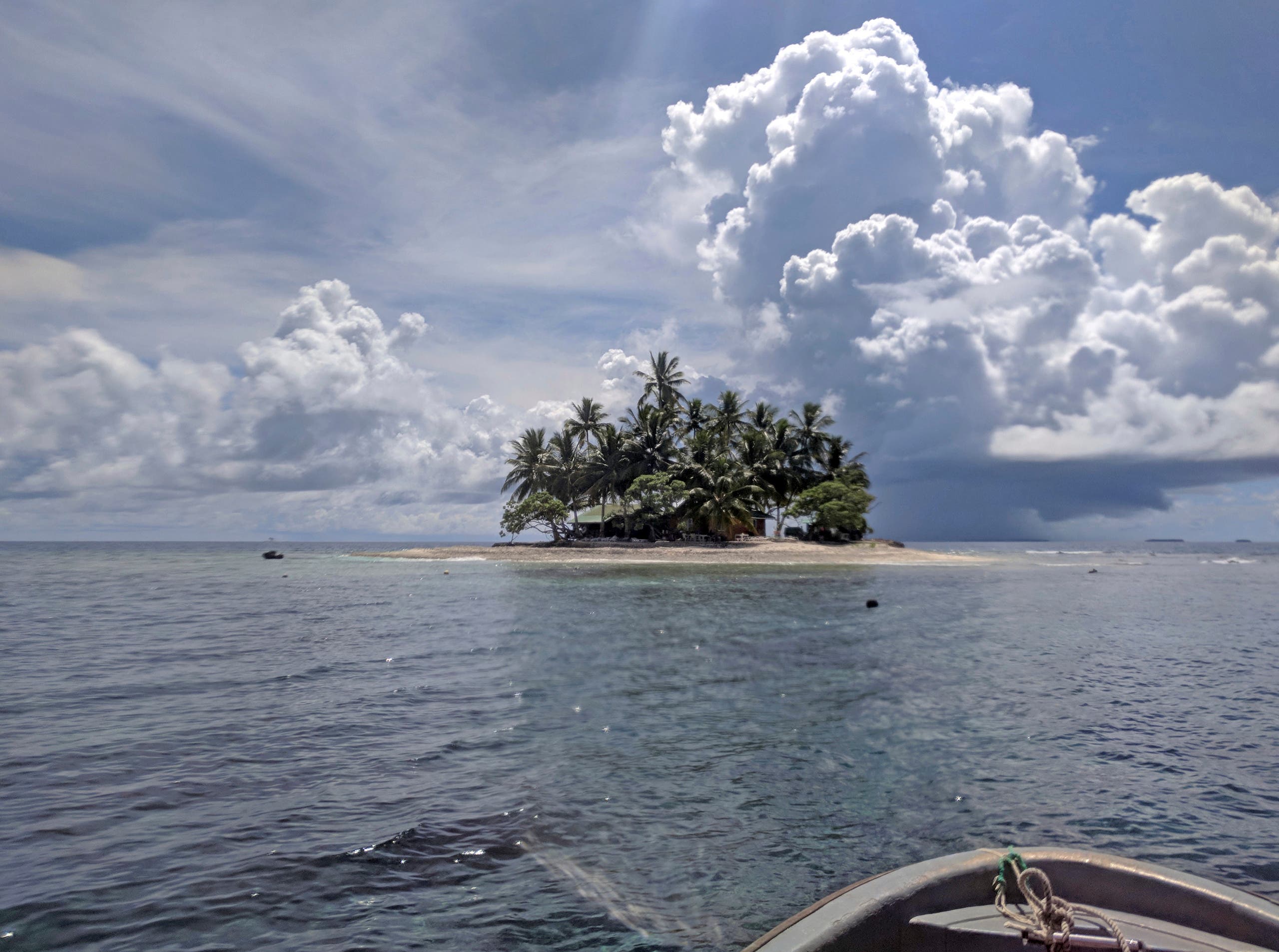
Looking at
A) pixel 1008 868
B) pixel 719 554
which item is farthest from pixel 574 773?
pixel 719 554

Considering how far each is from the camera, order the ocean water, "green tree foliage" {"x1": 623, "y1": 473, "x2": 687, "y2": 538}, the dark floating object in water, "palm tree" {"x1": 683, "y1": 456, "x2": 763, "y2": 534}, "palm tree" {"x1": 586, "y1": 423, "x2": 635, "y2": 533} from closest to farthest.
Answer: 1. the dark floating object in water
2. the ocean water
3. "green tree foliage" {"x1": 623, "y1": 473, "x2": 687, "y2": 538}
4. "palm tree" {"x1": 683, "y1": 456, "x2": 763, "y2": 534}
5. "palm tree" {"x1": 586, "y1": 423, "x2": 635, "y2": 533}

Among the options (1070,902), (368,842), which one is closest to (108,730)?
(368,842)

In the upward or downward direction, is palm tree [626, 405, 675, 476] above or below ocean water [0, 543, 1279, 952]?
above

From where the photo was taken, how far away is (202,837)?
21.4 feet

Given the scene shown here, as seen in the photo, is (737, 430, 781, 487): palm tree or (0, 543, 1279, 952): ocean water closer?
(0, 543, 1279, 952): ocean water

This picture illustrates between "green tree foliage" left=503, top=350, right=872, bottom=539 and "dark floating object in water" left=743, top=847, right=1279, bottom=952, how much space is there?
179 ft

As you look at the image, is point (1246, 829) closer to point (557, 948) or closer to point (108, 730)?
point (557, 948)

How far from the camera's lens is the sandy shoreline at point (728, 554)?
182 ft

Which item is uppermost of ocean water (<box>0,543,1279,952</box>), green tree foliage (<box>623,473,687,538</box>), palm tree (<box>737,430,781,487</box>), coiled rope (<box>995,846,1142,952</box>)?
palm tree (<box>737,430,781,487</box>)

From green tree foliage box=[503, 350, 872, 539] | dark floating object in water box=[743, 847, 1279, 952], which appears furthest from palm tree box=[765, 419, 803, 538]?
dark floating object in water box=[743, 847, 1279, 952]

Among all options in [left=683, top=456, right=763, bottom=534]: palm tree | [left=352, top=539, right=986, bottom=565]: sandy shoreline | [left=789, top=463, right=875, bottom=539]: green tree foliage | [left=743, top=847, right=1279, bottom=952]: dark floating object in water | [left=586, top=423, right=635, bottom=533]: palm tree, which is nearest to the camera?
[left=743, top=847, right=1279, bottom=952]: dark floating object in water

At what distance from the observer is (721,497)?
199 feet

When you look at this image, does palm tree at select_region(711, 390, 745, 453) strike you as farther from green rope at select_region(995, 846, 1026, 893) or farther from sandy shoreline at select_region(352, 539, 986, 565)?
green rope at select_region(995, 846, 1026, 893)

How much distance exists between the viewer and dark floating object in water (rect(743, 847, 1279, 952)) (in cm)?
361
